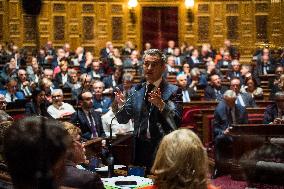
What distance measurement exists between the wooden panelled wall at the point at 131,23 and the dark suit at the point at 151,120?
13563mm

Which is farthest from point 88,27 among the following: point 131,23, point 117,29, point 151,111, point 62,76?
Result: point 151,111

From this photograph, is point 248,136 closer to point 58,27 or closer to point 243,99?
point 243,99

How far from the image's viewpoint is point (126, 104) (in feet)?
12.5

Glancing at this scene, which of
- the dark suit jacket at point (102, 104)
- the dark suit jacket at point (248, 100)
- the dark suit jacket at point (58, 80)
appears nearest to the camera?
the dark suit jacket at point (102, 104)

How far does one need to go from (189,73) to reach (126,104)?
940 centimetres

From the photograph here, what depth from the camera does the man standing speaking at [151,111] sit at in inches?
143

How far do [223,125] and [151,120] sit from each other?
13.4ft

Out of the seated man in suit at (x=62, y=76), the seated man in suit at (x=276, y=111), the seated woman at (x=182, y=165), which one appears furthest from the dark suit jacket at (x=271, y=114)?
the seated man in suit at (x=62, y=76)

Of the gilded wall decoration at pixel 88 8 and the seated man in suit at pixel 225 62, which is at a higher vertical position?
the gilded wall decoration at pixel 88 8

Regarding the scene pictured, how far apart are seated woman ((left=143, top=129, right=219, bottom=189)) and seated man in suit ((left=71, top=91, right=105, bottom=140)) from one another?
4.56 metres

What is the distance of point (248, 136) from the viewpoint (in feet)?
20.9

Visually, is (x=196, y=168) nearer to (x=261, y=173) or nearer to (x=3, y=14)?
(x=261, y=173)

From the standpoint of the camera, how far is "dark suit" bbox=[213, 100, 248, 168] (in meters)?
7.44

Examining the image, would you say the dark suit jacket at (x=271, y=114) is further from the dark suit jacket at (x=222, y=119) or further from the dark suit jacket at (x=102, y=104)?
the dark suit jacket at (x=102, y=104)
